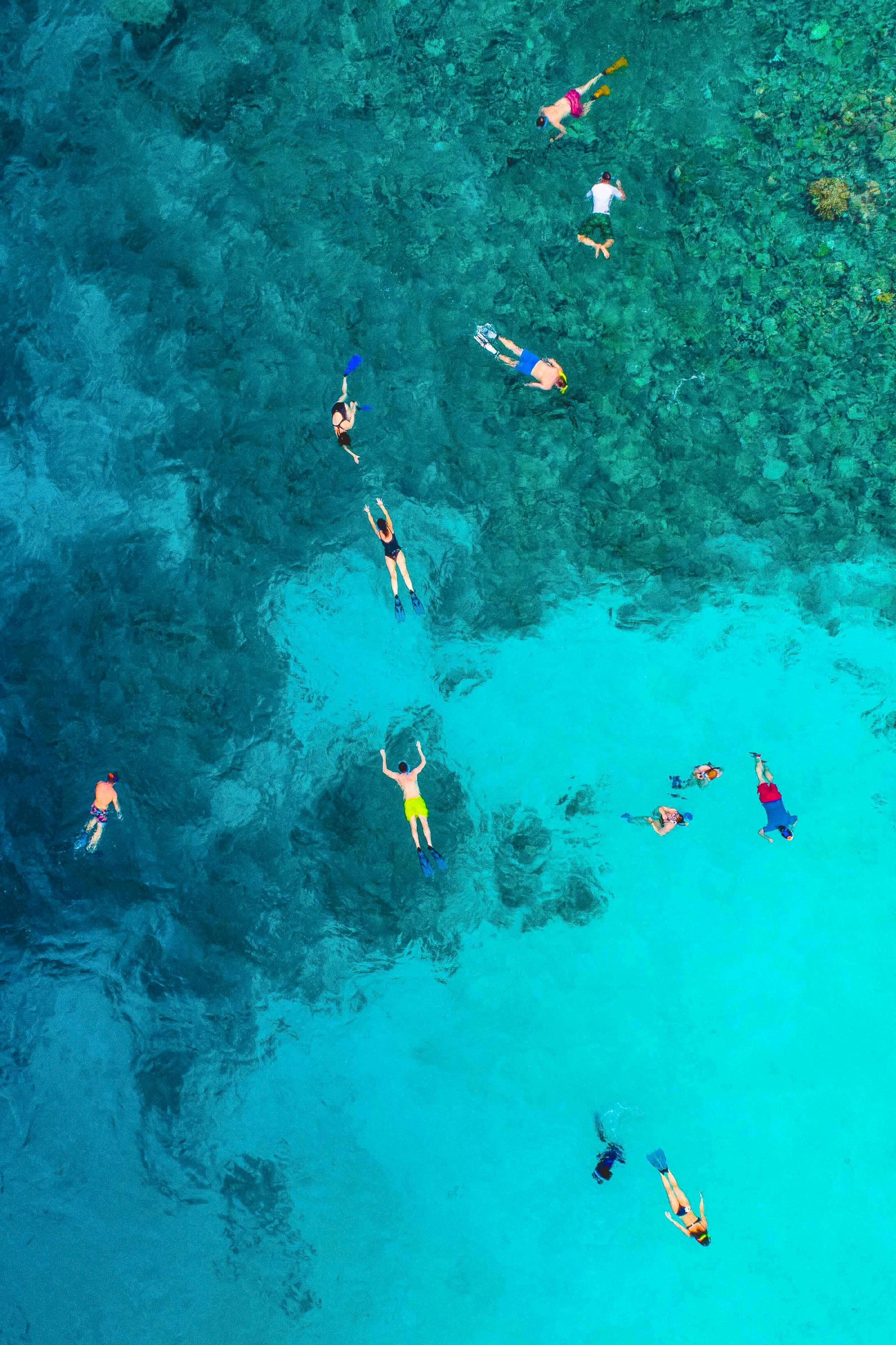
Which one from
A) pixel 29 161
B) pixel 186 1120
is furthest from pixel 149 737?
pixel 29 161

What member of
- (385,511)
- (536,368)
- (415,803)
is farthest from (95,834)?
(536,368)

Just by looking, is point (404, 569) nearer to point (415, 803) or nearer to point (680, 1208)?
point (415, 803)

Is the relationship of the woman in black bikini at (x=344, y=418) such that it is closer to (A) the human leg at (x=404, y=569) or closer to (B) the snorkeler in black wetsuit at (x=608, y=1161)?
(A) the human leg at (x=404, y=569)

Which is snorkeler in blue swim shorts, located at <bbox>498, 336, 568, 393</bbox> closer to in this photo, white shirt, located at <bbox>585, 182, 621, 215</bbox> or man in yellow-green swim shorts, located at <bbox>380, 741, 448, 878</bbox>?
white shirt, located at <bbox>585, 182, 621, 215</bbox>

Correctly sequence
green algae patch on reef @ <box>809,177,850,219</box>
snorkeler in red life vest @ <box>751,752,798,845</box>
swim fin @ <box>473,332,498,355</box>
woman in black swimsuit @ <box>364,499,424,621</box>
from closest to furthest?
snorkeler in red life vest @ <box>751,752,798,845</box>
woman in black swimsuit @ <box>364,499,424,621</box>
swim fin @ <box>473,332,498,355</box>
green algae patch on reef @ <box>809,177,850,219</box>

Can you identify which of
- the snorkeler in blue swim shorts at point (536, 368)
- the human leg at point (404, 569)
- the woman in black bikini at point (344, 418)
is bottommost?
the human leg at point (404, 569)

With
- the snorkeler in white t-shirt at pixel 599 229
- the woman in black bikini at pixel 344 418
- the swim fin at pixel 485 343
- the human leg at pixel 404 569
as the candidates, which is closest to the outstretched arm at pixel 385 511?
the human leg at pixel 404 569

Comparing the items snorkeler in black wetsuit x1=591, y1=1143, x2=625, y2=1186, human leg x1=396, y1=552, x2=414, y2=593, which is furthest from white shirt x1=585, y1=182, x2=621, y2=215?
snorkeler in black wetsuit x1=591, y1=1143, x2=625, y2=1186
